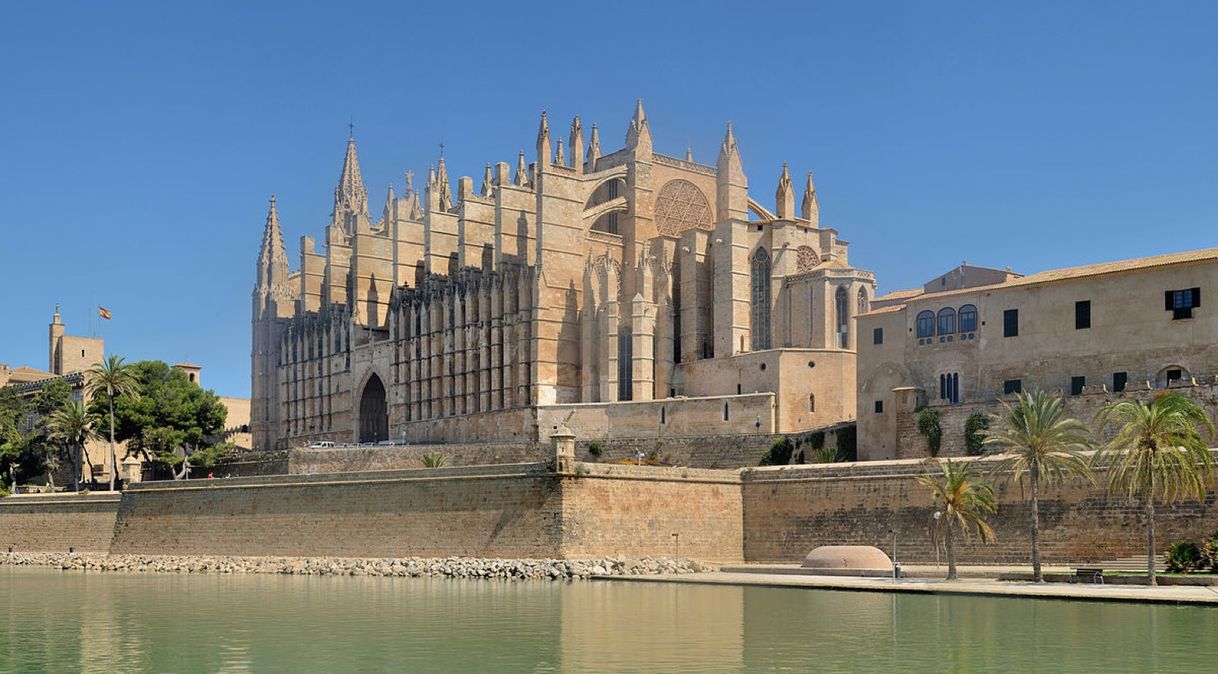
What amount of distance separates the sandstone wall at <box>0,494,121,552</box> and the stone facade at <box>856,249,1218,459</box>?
94.3 feet

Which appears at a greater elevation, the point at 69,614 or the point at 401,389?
the point at 401,389

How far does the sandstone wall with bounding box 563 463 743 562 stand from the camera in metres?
41.1

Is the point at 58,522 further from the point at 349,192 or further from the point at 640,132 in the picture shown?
the point at 349,192

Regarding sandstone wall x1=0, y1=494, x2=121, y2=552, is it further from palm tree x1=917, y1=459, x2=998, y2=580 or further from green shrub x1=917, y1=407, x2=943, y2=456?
palm tree x1=917, y1=459, x2=998, y2=580

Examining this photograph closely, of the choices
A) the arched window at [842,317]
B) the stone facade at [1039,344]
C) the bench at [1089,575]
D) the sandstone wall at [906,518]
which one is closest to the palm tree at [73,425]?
the arched window at [842,317]

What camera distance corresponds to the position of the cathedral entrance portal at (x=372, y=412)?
73.4m

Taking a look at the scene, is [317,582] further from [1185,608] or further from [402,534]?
[1185,608]

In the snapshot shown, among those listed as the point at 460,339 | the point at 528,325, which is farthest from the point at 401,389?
the point at 528,325

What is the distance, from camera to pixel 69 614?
108 feet

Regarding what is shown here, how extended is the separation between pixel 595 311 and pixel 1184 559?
101 ft

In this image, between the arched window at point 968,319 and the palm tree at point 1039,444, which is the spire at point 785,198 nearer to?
the arched window at point 968,319

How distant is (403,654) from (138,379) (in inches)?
1841

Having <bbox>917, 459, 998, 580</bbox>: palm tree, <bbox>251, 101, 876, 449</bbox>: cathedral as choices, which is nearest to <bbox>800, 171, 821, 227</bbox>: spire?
<bbox>251, 101, 876, 449</bbox>: cathedral

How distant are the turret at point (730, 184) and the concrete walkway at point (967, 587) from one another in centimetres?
2396
